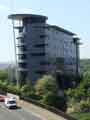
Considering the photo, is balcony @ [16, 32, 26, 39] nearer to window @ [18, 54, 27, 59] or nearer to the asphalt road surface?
window @ [18, 54, 27, 59]

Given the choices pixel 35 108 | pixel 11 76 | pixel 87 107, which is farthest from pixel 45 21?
pixel 35 108

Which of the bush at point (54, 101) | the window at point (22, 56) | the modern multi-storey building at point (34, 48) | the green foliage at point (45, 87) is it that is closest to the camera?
the bush at point (54, 101)

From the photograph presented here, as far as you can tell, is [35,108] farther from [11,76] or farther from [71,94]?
[11,76]

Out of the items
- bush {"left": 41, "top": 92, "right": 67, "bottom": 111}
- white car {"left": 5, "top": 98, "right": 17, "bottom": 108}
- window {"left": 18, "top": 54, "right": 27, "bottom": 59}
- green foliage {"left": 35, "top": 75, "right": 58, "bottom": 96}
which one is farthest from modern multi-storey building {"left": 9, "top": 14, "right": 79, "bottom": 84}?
white car {"left": 5, "top": 98, "right": 17, "bottom": 108}

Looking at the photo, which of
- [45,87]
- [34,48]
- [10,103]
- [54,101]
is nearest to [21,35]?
[34,48]

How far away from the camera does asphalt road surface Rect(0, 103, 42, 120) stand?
2067 inches

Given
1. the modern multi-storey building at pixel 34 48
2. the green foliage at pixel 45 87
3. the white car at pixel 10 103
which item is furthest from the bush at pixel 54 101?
the modern multi-storey building at pixel 34 48

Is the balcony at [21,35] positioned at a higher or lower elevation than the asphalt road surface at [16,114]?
higher

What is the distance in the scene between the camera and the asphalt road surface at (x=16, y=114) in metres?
52.5

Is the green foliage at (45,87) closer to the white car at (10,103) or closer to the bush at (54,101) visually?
the bush at (54,101)

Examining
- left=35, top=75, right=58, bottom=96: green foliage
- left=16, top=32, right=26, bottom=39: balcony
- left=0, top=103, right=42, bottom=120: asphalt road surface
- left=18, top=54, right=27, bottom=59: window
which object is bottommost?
left=35, top=75, right=58, bottom=96: green foliage

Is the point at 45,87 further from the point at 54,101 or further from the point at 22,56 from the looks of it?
the point at 22,56

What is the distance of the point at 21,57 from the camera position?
13512cm

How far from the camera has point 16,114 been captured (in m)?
55.7
